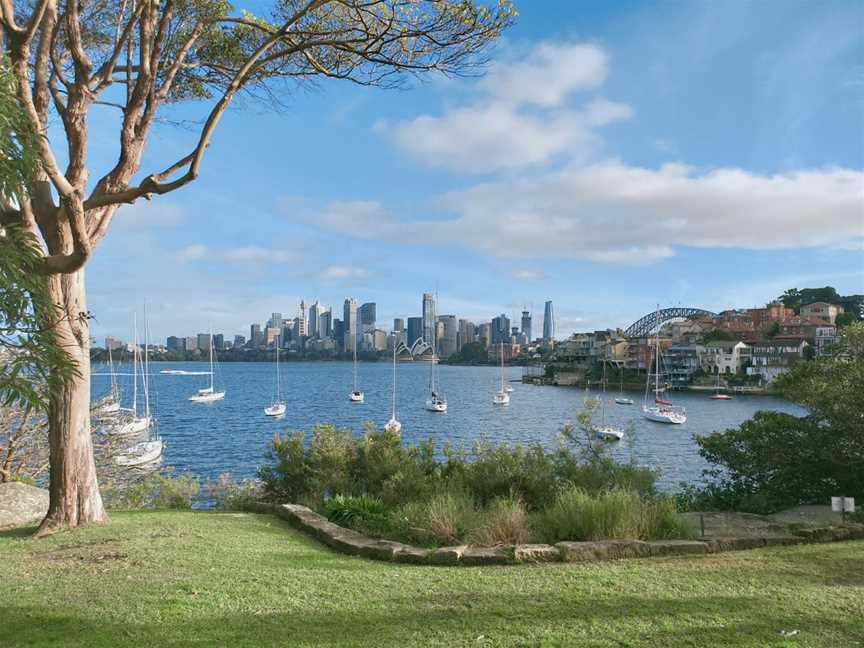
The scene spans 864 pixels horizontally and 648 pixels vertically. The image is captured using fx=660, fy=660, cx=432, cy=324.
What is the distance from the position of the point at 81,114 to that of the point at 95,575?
241 inches

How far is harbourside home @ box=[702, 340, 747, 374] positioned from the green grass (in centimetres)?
9243

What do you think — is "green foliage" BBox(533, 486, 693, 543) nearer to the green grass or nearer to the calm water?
the green grass

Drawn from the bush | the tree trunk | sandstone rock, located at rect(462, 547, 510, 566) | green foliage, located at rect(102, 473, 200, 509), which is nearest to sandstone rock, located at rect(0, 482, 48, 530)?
the tree trunk

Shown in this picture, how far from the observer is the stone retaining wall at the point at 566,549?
19.5ft

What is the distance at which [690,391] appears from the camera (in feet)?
293

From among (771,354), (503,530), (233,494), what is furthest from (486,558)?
(771,354)

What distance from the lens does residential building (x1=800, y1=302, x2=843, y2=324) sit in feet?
293

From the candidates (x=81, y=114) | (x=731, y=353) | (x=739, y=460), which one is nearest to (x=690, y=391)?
(x=731, y=353)

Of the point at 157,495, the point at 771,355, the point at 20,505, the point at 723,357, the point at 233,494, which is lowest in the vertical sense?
the point at 157,495

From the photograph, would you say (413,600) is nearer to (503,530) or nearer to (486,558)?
(486,558)

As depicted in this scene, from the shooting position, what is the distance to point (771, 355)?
3366 inches

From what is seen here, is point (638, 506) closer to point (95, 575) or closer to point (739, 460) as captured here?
point (739, 460)

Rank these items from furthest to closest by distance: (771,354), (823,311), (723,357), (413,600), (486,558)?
(823,311) < (723,357) < (771,354) < (486,558) < (413,600)

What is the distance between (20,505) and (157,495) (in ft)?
12.2
